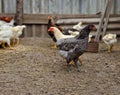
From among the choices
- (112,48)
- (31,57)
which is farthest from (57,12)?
(31,57)

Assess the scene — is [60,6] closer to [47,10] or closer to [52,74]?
[47,10]

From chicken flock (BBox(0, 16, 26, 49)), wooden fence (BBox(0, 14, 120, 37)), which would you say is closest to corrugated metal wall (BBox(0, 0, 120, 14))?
wooden fence (BBox(0, 14, 120, 37))

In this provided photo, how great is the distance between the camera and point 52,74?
552 centimetres

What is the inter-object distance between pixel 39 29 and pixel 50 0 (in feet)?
2.96

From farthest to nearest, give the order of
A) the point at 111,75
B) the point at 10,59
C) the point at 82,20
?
the point at 82,20 → the point at 10,59 → the point at 111,75

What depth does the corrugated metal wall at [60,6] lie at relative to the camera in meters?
9.08

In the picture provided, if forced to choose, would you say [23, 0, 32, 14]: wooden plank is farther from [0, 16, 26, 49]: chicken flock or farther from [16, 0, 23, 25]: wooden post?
[0, 16, 26, 49]: chicken flock

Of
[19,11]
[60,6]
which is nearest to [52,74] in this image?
[19,11]

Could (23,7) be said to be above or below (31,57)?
above

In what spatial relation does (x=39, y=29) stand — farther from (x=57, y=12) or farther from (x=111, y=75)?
(x=111, y=75)

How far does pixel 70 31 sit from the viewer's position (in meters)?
7.71

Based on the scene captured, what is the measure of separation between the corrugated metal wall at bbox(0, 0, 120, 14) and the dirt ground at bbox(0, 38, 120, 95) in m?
1.94

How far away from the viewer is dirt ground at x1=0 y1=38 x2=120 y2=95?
189 inches

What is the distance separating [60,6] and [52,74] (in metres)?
3.98
